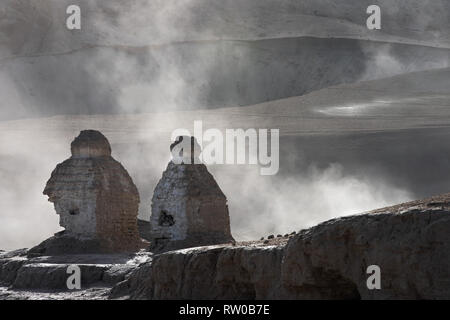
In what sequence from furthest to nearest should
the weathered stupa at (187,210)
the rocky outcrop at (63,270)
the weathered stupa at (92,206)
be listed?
the weathered stupa at (92,206)
the weathered stupa at (187,210)
the rocky outcrop at (63,270)

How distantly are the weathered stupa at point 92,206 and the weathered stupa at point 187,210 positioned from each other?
1719mm

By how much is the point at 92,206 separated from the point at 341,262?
51.3ft

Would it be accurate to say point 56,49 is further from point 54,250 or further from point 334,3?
point 54,250

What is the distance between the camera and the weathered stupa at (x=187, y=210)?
84.1ft

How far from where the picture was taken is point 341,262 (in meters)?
12.7

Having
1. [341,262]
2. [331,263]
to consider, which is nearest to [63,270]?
[331,263]

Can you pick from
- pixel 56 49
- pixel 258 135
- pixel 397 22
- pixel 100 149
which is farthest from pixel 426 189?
pixel 397 22

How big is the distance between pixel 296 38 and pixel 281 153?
36.0 m

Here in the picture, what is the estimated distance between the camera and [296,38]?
86125mm

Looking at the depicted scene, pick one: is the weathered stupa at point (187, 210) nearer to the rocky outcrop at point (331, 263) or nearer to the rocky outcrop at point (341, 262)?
the rocky outcrop at point (331, 263)

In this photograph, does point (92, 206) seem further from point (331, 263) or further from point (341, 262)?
point (341, 262)

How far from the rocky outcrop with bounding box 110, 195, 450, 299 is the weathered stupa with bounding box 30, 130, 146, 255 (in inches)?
446

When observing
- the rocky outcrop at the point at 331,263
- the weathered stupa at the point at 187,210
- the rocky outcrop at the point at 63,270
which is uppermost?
the weathered stupa at the point at 187,210

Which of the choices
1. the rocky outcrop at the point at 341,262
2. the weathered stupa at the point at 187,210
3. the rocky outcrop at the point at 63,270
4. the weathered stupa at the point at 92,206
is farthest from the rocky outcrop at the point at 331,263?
the weathered stupa at the point at 92,206
